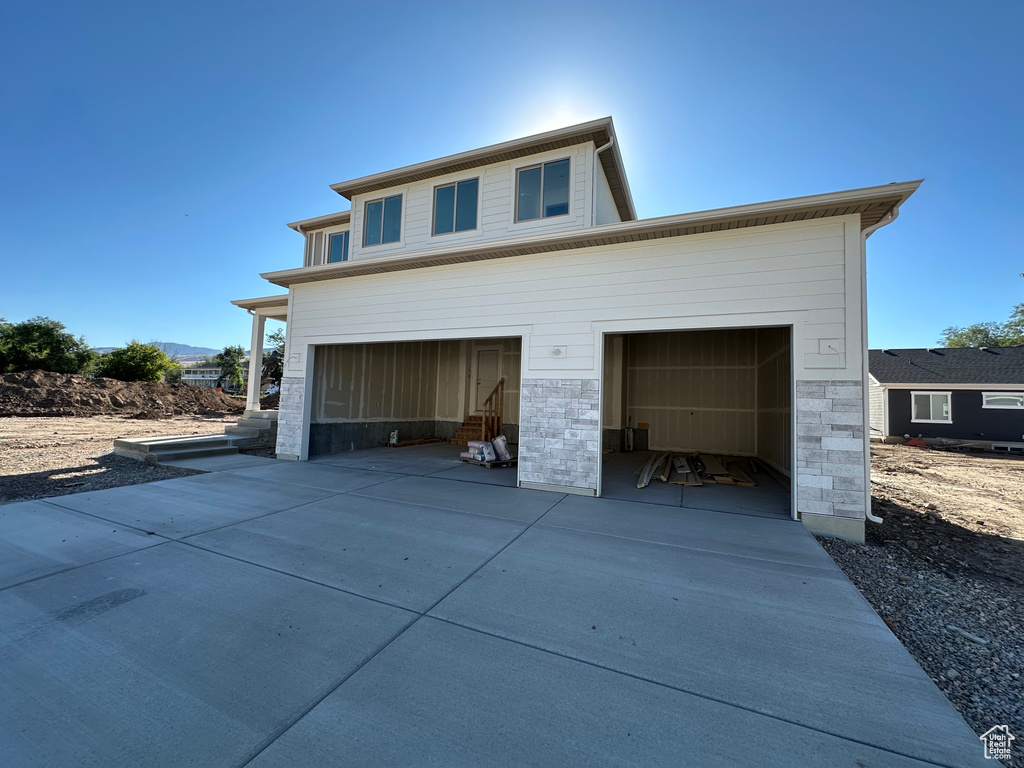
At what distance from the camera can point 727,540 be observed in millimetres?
4352

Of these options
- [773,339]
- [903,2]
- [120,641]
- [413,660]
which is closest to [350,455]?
[120,641]

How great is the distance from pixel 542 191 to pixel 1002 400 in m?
20.2

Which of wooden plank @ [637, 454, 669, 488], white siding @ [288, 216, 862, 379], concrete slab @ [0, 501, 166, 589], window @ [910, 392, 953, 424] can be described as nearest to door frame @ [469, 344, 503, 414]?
white siding @ [288, 216, 862, 379]

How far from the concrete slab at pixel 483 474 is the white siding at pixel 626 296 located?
1993mm

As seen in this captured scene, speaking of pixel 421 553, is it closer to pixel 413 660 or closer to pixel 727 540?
pixel 413 660

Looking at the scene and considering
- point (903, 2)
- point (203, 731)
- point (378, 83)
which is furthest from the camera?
point (378, 83)

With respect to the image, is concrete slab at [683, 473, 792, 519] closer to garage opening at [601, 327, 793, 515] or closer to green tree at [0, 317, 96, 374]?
garage opening at [601, 327, 793, 515]

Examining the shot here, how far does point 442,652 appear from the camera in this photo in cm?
229

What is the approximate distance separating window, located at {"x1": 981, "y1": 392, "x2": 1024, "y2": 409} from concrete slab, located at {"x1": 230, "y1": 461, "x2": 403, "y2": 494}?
22.1m

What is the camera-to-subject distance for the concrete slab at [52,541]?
330 centimetres

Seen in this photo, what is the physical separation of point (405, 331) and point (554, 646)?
6.24m

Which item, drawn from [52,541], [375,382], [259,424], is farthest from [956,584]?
[259,424]

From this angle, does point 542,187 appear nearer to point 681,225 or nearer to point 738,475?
point 681,225

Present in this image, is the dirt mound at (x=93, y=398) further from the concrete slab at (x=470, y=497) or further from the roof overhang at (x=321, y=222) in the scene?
the concrete slab at (x=470, y=497)
